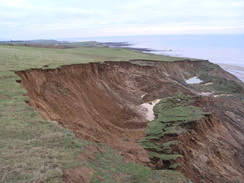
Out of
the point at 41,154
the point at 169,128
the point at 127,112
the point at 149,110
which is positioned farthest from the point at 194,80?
the point at 41,154

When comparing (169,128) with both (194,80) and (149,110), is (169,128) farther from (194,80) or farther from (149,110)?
(194,80)

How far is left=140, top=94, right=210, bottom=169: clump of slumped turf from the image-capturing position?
54.0 feet

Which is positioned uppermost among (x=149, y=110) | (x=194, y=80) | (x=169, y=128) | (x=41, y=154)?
(x=41, y=154)

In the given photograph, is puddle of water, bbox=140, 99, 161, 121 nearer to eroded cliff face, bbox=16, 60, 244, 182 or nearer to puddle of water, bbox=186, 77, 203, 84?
eroded cliff face, bbox=16, 60, 244, 182

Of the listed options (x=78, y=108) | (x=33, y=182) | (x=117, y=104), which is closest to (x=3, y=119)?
(x=33, y=182)

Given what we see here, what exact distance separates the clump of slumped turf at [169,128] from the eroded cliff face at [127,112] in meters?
0.53

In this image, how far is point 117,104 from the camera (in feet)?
96.8

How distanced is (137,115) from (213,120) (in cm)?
1024

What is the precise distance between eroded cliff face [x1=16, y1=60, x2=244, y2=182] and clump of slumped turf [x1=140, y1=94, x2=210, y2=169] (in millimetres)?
527

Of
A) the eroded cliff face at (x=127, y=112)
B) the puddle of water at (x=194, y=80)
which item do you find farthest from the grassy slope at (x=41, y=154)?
the puddle of water at (x=194, y=80)

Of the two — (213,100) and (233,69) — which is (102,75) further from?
(233,69)

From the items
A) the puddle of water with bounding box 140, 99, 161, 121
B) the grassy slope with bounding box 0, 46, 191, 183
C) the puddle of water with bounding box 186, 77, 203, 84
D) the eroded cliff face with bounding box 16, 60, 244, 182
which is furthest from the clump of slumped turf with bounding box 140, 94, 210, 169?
the puddle of water with bounding box 186, 77, 203, 84

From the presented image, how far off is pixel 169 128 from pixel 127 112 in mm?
9103

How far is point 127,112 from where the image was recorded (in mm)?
28688
